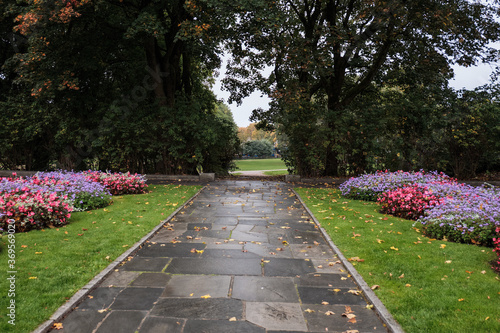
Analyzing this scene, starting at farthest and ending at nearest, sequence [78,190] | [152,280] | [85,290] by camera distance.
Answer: [78,190]
[152,280]
[85,290]

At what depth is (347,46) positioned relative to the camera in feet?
45.9

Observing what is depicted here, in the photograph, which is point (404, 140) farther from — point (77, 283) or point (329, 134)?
point (77, 283)

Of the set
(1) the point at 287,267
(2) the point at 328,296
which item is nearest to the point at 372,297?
(2) the point at 328,296

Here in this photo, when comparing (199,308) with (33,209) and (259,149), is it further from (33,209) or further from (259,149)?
(259,149)

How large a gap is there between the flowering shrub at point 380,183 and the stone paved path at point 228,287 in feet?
11.2

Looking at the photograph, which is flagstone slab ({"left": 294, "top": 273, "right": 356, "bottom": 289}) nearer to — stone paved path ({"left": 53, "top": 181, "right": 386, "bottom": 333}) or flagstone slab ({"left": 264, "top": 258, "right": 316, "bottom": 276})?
stone paved path ({"left": 53, "top": 181, "right": 386, "bottom": 333})

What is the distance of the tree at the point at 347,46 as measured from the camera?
11.5 m

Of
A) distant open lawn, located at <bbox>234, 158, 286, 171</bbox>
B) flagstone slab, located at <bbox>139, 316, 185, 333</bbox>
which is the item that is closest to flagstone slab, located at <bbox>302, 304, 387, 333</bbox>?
flagstone slab, located at <bbox>139, 316, 185, 333</bbox>

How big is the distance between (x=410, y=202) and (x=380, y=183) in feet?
6.60

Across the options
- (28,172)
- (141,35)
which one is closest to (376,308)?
(141,35)

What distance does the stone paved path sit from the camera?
317 cm

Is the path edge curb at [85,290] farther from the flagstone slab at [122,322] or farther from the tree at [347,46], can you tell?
the tree at [347,46]

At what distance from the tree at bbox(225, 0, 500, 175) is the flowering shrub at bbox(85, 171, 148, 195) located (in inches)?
231

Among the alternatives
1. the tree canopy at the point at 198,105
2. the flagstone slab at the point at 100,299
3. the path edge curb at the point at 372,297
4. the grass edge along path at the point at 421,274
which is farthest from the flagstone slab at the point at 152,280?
the tree canopy at the point at 198,105
